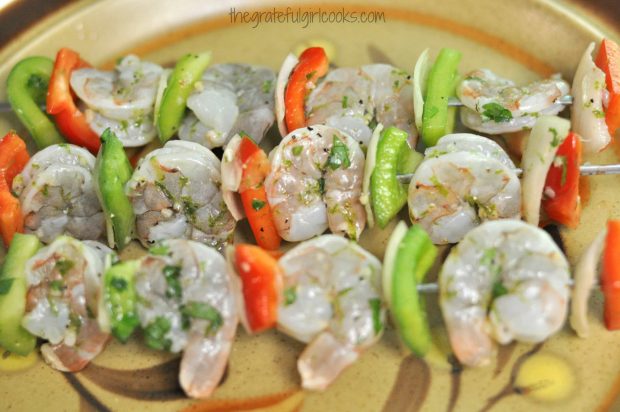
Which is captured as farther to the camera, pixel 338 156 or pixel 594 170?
pixel 594 170

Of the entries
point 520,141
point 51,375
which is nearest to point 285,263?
point 51,375

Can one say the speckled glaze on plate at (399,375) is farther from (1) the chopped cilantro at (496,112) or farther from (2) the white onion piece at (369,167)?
(1) the chopped cilantro at (496,112)

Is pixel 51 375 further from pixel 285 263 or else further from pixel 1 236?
pixel 285 263

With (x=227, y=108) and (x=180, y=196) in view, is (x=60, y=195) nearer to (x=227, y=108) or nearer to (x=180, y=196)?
(x=180, y=196)

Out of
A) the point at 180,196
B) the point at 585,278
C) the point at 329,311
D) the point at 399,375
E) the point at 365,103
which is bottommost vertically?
the point at 399,375

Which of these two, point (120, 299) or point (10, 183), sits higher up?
point (10, 183)

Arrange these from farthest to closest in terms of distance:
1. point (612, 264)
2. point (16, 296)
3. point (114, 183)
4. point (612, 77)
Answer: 1. point (612, 77)
2. point (114, 183)
3. point (16, 296)
4. point (612, 264)

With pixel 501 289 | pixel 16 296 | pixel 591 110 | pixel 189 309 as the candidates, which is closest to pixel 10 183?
pixel 16 296
